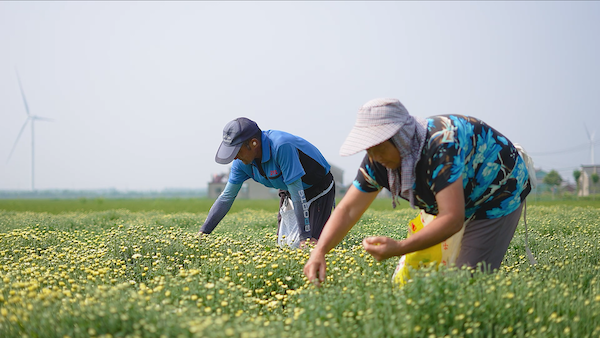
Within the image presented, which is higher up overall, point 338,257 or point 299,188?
point 299,188

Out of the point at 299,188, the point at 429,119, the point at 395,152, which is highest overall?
the point at 429,119

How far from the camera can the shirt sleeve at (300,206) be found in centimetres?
476

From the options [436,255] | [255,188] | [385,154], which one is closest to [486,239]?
[436,255]

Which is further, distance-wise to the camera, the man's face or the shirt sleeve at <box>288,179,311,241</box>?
the shirt sleeve at <box>288,179,311,241</box>

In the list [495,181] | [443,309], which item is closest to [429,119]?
[495,181]

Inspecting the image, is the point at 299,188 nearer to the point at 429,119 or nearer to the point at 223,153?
the point at 223,153

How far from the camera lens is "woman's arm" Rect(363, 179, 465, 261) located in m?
2.57

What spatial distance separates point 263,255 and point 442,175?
1916 mm

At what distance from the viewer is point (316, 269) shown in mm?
3105

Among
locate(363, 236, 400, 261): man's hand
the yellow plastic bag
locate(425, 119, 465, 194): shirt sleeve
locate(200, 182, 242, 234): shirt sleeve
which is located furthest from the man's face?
locate(425, 119, 465, 194): shirt sleeve

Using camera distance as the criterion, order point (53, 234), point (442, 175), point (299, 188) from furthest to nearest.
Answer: point (53, 234) → point (299, 188) → point (442, 175)

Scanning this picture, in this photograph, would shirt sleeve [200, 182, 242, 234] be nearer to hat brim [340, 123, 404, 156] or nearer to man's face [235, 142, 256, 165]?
man's face [235, 142, 256, 165]

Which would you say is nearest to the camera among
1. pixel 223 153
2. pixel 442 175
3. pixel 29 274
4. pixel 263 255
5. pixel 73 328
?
pixel 73 328

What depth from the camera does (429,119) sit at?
2.83 m
